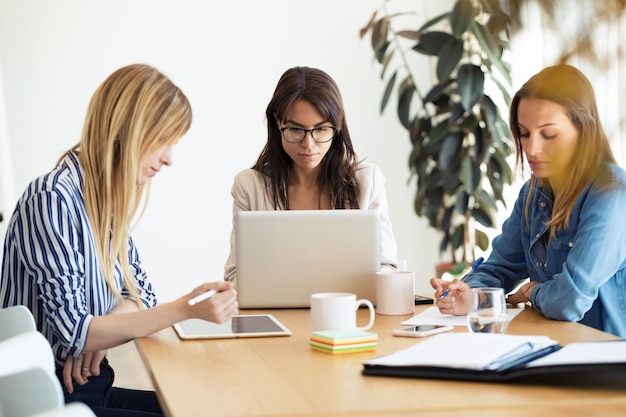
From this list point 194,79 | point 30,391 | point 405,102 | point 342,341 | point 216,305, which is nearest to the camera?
point 30,391

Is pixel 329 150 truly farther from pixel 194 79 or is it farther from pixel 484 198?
pixel 194 79

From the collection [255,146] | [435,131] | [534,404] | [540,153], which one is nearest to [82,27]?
[255,146]

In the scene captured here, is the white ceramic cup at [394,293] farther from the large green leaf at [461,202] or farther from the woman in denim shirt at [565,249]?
the large green leaf at [461,202]

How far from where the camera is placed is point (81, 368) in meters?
1.55

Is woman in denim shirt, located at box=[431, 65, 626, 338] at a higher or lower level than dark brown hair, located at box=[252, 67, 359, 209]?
lower

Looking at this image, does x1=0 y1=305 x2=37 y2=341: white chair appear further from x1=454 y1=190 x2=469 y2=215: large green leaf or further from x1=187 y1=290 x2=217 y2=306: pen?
x1=454 y1=190 x2=469 y2=215: large green leaf

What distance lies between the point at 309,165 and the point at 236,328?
0.90 m

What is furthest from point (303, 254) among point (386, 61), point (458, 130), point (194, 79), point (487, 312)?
point (194, 79)

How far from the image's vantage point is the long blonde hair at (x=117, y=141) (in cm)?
158

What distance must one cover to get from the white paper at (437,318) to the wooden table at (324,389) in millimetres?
210

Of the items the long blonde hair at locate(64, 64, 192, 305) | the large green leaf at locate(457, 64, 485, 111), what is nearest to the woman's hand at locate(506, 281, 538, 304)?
the long blonde hair at locate(64, 64, 192, 305)

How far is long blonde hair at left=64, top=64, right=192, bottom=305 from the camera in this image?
158 centimetres

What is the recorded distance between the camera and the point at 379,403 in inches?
38.0

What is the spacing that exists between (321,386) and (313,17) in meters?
3.76
